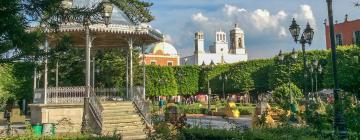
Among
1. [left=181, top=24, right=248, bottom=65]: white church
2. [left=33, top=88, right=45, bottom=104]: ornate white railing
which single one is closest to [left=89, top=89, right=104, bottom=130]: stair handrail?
[left=33, top=88, right=45, bottom=104]: ornate white railing

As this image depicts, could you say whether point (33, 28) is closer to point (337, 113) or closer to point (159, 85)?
point (337, 113)

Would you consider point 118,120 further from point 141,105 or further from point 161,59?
point 161,59

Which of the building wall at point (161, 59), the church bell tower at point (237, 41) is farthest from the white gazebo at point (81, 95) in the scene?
Result: the church bell tower at point (237, 41)

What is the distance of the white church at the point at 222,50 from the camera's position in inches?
A: 3873

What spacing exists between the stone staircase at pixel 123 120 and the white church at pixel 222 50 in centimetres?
7890

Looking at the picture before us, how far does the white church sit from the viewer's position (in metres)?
98.4

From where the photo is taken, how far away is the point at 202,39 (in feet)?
346

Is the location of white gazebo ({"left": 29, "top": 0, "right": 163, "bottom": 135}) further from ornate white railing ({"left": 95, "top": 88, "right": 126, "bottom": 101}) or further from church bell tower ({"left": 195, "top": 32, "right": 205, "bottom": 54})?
church bell tower ({"left": 195, "top": 32, "right": 205, "bottom": 54})

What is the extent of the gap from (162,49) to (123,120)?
64.9 meters

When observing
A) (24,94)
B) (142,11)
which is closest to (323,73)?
(142,11)

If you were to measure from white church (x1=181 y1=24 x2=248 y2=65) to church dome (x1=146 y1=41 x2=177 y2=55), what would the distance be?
12.2 metres

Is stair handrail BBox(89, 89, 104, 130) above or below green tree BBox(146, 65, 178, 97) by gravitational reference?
below

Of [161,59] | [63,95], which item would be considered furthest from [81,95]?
[161,59]

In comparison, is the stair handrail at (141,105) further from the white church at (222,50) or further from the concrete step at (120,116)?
the white church at (222,50)
